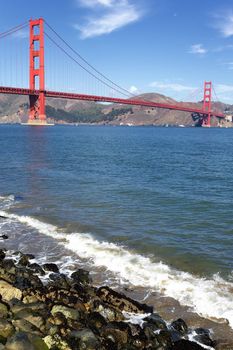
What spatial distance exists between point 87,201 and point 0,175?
10.7 meters

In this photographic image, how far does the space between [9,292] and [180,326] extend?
338 cm

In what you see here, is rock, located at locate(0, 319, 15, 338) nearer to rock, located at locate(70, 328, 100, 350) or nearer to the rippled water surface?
rock, located at locate(70, 328, 100, 350)

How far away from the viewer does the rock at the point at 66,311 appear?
739cm

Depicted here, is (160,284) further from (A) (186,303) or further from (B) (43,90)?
(B) (43,90)

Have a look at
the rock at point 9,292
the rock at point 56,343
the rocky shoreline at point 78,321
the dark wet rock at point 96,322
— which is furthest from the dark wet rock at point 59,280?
the rock at point 56,343

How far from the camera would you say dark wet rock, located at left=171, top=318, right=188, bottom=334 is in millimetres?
7516

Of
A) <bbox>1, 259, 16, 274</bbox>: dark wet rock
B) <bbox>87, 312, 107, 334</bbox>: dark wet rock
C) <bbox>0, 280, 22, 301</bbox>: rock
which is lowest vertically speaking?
<bbox>87, 312, 107, 334</bbox>: dark wet rock

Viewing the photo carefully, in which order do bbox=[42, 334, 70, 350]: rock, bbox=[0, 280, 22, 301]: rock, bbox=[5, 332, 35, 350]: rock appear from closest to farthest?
bbox=[5, 332, 35, 350]: rock
bbox=[42, 334, 70, 350]: rock
bbox=[0, 280, 22, 301]: rock

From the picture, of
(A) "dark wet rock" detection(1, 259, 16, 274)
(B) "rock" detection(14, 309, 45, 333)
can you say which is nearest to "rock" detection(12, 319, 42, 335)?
(B) "rock" detection(14, 309, 45, 333)

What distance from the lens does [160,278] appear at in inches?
397

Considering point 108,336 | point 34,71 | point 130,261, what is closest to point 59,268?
point 130,261

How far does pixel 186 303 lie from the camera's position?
28.7 ft

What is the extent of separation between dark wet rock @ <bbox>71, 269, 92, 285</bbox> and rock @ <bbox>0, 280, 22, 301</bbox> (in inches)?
67.0

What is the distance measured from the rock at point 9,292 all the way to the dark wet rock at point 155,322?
257 cm
